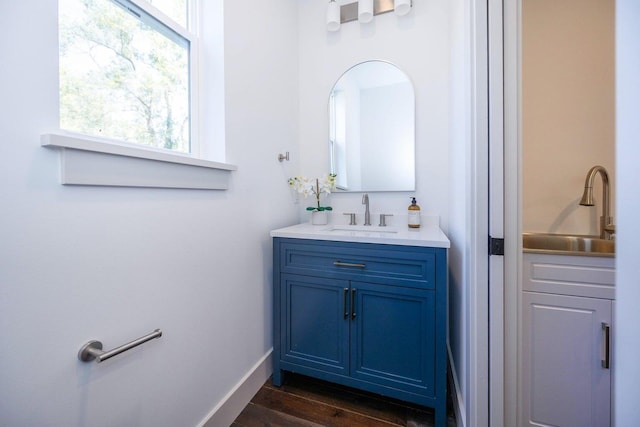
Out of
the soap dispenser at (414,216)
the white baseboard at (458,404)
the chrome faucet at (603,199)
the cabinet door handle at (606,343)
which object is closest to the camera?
the cabinet door handle at (606,343)

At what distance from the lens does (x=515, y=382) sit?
1022 mm

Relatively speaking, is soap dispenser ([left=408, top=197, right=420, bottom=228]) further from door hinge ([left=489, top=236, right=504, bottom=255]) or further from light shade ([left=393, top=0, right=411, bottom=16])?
light shade ([left=393, top=0, right=411, bottom=16])

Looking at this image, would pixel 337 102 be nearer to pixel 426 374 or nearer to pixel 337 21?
pixel 337 21

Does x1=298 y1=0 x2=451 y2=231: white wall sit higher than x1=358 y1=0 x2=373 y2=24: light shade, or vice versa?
x1=358 y1=0 x2=373 y2=24: light shade

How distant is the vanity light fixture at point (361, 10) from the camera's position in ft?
5.89

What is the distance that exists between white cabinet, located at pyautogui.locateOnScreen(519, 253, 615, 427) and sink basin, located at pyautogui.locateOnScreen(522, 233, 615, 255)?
46 centimetres

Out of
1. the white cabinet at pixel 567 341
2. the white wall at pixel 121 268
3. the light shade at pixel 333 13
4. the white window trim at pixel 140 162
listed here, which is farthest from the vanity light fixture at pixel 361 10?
the white cabinet at pixel 567 341

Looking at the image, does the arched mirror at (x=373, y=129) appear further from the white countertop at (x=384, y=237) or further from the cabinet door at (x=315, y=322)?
the cabinet door at (x=315, y=322)

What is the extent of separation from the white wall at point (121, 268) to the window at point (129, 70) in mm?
122

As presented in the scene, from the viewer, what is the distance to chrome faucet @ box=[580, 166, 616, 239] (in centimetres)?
156

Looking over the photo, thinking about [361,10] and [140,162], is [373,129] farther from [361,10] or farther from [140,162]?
[140,162]

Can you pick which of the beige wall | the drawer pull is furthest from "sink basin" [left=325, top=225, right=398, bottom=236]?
the beige wall

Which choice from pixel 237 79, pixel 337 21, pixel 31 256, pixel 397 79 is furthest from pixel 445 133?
pixel 31 256

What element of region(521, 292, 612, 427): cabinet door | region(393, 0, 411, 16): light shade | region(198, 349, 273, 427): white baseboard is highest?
region(393, 0, 411, 16): light shade
